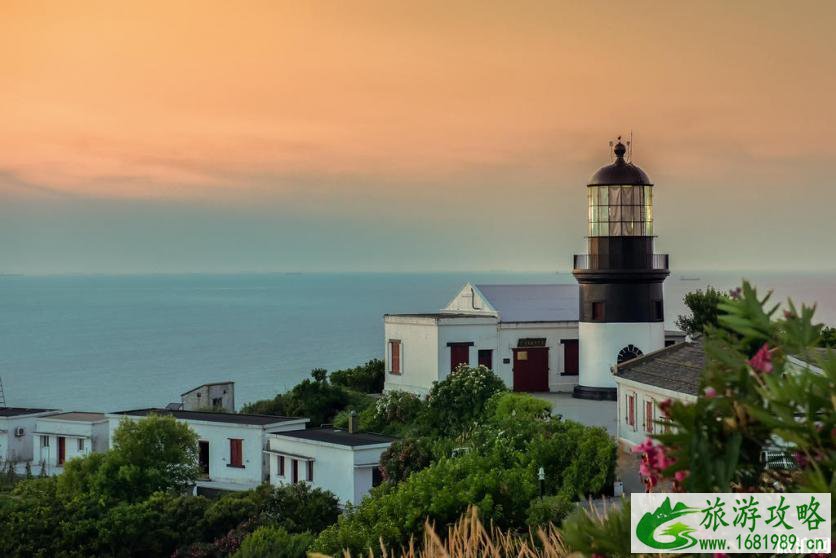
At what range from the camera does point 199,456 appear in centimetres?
3169

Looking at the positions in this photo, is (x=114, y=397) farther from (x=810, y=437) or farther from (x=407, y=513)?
(x=810, y=437)

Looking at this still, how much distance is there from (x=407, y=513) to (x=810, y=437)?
12.1 meters

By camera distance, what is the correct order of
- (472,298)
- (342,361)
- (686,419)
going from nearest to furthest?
(686,419) < (472,298) < (342,361)

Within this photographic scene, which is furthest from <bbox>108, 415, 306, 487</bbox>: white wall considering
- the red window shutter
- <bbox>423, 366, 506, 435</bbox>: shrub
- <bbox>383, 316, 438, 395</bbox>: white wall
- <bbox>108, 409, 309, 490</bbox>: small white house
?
the red window shutter

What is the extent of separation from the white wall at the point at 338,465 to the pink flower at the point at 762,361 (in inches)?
907

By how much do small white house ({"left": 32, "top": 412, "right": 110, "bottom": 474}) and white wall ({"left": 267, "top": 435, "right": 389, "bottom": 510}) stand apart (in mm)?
8330

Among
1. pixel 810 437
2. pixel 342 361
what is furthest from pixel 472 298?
pixel 342 361

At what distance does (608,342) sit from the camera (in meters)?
32.1

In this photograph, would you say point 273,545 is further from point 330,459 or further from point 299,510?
point 330,459

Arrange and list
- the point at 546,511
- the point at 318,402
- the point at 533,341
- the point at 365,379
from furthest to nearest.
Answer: the point at 365,379
the point at 318,402
the point at 533,341
the point at 546,511

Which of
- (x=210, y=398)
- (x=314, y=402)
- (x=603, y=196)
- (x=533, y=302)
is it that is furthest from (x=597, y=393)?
(x=210, y=398)

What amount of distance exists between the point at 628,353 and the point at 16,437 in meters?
19.5

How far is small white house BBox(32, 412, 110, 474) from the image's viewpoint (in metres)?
34.9

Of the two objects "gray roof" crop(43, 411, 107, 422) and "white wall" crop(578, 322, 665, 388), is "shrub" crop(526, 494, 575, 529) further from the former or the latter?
"gray roof" crop(43, 411, 107, 422)
